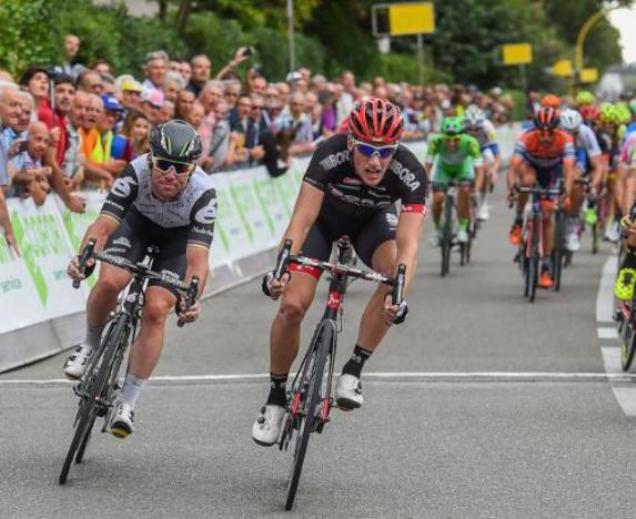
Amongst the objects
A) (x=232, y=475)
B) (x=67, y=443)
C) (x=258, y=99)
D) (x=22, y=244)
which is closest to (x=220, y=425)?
(x=67, y=443)

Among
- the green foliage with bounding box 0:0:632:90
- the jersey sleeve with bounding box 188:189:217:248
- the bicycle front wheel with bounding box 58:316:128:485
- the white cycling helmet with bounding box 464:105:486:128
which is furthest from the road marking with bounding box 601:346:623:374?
the white cycling helmet with bounding box 464:105:486:128

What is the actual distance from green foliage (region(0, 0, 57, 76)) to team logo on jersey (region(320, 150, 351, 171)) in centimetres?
986

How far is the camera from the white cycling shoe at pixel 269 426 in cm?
901

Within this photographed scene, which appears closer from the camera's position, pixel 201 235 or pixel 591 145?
pixel 201 235

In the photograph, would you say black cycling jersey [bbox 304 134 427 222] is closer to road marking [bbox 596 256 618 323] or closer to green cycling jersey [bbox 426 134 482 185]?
road marking [bbox 596 256 618 323]

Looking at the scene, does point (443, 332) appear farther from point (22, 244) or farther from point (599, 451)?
point (599, 451)

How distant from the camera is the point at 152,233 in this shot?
9.81 metres

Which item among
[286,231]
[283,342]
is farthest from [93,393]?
[286,231]

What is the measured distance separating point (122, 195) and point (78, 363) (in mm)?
854

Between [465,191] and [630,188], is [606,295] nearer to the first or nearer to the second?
[465,191]

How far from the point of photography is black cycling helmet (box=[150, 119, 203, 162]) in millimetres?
9078

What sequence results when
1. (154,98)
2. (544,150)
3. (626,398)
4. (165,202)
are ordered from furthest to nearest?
(544,150)
(154,98)
(626,398)
(165,202)

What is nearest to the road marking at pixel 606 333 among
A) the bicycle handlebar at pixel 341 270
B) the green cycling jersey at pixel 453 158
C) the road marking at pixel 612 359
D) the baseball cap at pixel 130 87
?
the road marking at pixel 612 359

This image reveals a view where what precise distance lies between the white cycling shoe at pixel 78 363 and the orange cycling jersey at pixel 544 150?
9718 millimetres
